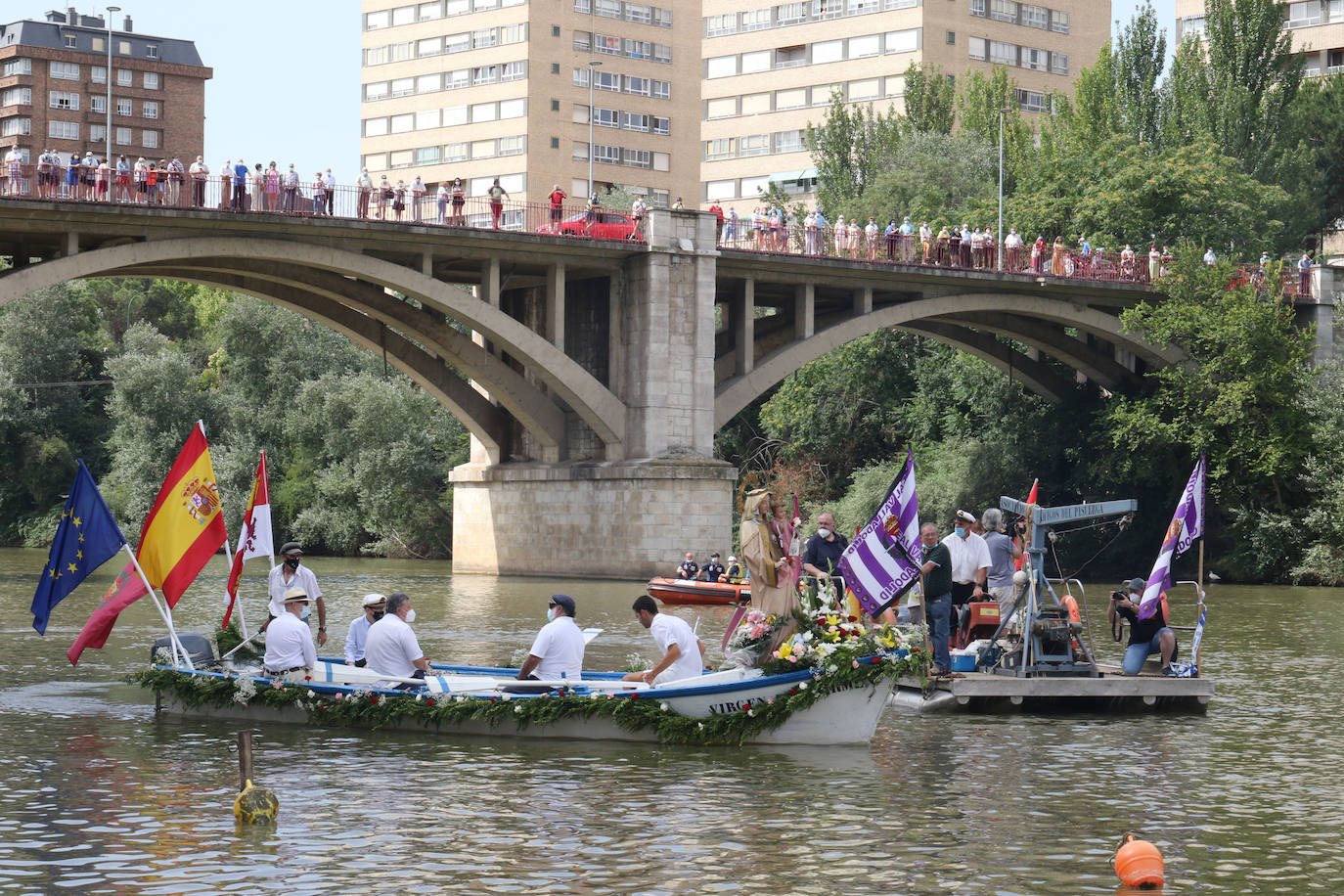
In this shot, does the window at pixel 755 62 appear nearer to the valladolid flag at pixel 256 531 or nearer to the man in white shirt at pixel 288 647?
the valladolid flag at pixel 256 531

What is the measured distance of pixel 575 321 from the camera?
180 feet

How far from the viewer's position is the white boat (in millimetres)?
17375

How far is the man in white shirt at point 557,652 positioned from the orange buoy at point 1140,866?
7.25 meters

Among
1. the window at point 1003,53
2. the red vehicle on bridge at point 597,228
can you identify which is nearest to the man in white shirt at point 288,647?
the red vehicle on bridge at point 597,228

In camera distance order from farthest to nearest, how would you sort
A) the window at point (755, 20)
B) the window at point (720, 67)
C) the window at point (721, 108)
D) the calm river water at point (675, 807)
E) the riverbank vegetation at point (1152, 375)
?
1. the window at point (721, 108)
2. the window at point (720, 67)
3. the window at point (755, 20)
4. the riverbank vegetation at point (1152, 375)
5. the calm river water at point (675, 807)

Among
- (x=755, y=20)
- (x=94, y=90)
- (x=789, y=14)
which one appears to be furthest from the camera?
(x=94, y=90)

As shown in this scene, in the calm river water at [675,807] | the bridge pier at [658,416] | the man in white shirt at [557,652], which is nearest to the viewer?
the calm river water at [675,807]

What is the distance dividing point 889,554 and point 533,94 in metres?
83.0

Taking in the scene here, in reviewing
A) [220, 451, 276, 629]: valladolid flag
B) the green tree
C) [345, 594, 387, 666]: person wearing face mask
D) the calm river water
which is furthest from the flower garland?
the green tree

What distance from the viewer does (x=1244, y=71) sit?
230 ft

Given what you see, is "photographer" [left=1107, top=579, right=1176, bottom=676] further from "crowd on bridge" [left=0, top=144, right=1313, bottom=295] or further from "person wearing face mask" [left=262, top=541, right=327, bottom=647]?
"crowd on bridge" [left=0, top=144, right=1313, bottom=295]

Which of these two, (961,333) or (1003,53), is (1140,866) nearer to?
(961,333)

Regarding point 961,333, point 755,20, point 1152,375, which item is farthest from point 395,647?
point 755,20

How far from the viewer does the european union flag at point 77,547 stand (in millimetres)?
18453
